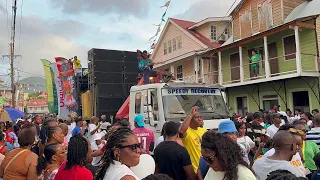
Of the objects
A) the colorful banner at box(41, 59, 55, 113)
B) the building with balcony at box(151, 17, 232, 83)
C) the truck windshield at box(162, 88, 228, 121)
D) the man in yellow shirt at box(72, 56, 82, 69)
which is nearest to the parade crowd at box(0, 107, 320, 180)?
the truck windshield at box(162, 88, 228, 121)

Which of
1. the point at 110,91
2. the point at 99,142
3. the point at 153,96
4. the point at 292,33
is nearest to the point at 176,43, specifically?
the point at 292,33

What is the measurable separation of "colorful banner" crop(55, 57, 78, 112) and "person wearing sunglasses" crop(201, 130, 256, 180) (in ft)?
44.3

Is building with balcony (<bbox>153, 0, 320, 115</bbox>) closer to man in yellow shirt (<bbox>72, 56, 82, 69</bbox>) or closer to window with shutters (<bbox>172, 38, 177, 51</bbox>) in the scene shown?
window with shutters (<bbox>172, 38, 177, 51</bbox>)

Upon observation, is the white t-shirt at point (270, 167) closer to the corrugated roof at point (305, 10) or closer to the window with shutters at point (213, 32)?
the corrugated roof at point (305, 10)

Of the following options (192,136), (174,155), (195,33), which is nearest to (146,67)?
(192,136)

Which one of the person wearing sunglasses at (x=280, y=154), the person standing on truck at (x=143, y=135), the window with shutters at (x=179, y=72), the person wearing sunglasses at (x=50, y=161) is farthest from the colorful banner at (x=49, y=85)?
the person wearing sunglasses at (x=280, y=154)

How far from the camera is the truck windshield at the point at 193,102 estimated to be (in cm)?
734

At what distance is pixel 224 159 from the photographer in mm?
2295

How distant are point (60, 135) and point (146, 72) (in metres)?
6.75

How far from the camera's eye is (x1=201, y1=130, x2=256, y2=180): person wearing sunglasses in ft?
7.41

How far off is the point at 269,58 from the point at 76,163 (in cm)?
1536

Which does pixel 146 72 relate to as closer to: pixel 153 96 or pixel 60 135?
pixel 153 96

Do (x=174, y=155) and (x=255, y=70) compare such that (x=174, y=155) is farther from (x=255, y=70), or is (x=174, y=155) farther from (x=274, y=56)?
(x=274, y=56)

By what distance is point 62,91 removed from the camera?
1611 centimetres
